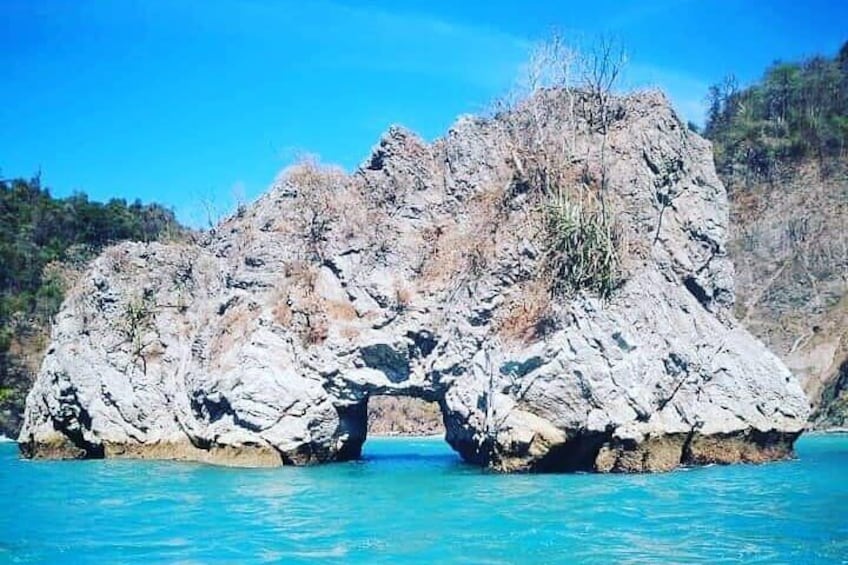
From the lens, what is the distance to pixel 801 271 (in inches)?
2606


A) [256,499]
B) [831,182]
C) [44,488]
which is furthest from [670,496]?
[831,182]

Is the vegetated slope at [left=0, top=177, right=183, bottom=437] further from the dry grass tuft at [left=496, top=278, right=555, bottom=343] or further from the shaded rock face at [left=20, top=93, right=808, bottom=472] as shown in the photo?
the dry grass tuft at [left=496, top=278, right=555, bottom=343]

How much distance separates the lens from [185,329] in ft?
106

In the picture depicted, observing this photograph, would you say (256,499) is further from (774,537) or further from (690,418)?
(690,418)

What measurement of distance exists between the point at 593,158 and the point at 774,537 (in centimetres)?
1652

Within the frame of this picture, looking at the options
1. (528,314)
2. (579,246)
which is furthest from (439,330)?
(579,246)

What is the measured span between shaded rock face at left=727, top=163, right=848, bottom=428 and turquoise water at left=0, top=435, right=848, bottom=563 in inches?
1474

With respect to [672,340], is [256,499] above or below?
below

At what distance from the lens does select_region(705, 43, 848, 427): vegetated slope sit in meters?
60.2

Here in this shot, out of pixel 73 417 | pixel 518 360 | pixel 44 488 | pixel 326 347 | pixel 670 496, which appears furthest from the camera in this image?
pixel 73 417

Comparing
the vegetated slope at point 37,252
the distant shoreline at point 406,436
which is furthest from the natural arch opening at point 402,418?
the vegetated slope at point 37,252

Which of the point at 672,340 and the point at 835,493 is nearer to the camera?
the point at 835,493

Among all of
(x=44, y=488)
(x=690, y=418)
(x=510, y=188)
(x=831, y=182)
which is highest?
(x=831, y=182)

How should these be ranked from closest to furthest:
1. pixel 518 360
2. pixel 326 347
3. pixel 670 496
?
pixel 670 496
pixel 518 360
pixel 326 347
